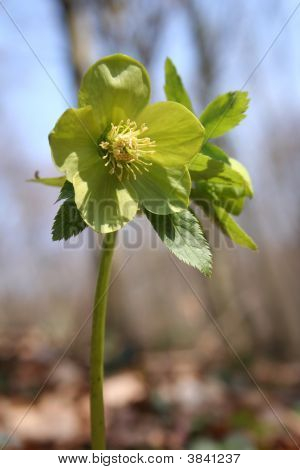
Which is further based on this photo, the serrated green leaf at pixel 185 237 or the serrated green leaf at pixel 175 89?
the serrated green leaf at pixel 175 89

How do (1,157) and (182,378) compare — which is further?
(1,157)

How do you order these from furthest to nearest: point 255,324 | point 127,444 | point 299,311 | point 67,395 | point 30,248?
point 30,248 < point 299,311 < point 255,324 < point 67,395 < point 127,444

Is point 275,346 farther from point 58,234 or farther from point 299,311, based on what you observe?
point 58,234

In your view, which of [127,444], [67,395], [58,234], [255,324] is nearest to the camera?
[58,234]

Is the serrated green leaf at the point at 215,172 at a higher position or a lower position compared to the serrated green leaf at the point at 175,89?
lower

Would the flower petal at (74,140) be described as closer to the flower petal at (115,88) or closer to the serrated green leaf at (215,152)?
the flower petal at (115,88)

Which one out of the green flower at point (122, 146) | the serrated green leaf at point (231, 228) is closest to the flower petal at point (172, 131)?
the green flower at point (122, 146)

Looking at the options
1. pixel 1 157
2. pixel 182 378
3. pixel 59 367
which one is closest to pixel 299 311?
pixel 182 378

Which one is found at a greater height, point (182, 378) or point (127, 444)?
point (127, 444)
